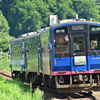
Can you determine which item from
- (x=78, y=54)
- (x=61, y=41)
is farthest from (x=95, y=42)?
(x=61, y=41)

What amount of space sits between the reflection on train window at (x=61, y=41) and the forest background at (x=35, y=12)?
7149cm

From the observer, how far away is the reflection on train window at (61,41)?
14234 millimetres

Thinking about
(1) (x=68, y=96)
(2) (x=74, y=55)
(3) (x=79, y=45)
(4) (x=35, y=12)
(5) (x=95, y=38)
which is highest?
(4) (x=35, y=12)

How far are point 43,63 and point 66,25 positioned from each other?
9.61ft

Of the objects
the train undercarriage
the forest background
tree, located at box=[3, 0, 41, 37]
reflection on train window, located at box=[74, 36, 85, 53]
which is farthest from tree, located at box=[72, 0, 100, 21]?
reflection on train window, located at box=[74, 36, 85, 53]

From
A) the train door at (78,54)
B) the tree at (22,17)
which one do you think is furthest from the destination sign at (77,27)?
the tree at (22,17)

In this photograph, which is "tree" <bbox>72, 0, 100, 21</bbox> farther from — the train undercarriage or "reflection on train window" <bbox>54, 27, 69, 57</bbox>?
"reflection on train window" <bbox>54, 27, 69, 57</bbox>

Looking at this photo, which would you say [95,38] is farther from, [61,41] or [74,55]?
[61,41]

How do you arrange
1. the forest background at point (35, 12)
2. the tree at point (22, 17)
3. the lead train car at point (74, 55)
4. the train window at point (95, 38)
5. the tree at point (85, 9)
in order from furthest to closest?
1. the tree at point (85, 9)
2. the forest background at point (35, 12)
3. the tree at point (22, 17)
4. the train window at point (95, 38)
5. the lead train car at point (74, 55)

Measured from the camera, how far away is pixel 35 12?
93.4 m

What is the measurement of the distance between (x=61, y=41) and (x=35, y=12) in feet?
262

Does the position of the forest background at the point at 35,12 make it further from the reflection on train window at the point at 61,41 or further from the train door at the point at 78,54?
the train door at the point at 78,54

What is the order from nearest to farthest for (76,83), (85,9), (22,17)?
(76,83) → (22,17) → (85,9)

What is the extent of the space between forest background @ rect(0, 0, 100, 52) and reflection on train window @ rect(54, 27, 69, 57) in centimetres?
7149
